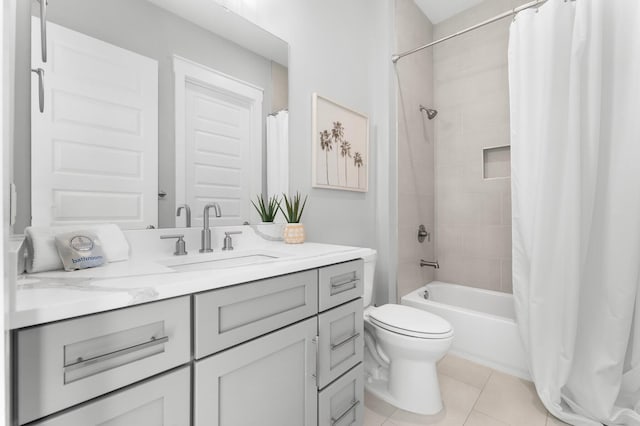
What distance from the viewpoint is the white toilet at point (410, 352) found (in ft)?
4.75

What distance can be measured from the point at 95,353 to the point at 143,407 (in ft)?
0.55

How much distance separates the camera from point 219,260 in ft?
4.01

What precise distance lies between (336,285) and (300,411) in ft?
1.42

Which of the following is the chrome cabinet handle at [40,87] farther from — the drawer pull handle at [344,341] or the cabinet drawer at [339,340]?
the drawer pull handle at [344,341]

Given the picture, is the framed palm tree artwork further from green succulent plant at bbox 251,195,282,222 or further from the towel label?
the towel label

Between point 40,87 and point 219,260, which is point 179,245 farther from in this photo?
point 40,87

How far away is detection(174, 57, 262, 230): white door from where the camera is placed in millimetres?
1239

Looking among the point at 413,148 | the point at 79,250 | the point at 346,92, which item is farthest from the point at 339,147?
the point at 79,250

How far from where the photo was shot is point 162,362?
0.68m

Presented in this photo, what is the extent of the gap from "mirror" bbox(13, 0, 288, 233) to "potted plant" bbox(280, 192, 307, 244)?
0.17m

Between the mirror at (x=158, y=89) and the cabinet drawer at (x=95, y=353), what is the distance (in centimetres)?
55

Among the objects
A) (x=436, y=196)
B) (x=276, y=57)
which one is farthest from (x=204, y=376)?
(x=436, y=196)

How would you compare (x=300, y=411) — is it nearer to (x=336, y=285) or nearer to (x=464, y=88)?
(x=336, y=285)

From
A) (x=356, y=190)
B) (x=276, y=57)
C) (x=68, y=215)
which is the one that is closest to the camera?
(x=68, y=215)
